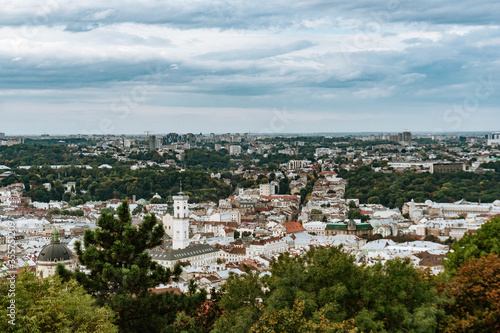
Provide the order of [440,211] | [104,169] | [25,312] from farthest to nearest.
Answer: [104,169] → [440,211] → [25,312]

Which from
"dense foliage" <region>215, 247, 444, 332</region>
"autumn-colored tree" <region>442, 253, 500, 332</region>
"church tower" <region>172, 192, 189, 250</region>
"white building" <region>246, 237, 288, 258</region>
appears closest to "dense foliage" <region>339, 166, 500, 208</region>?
"white building" <region>246, 237, 288, 258</region>

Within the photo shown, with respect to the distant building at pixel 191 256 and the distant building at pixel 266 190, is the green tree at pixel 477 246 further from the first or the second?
the distant building at pixel 266 190

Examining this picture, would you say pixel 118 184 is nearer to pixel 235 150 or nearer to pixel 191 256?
pixel 191 256

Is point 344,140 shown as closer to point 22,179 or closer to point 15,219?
point 22,179

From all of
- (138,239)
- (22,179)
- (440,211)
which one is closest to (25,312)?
(138,239)

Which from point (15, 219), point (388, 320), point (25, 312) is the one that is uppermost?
point (25, 312)

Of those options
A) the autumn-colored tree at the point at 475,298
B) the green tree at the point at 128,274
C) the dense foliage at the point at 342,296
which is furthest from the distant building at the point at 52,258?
the autumn-colored tree at the point at 475,298
